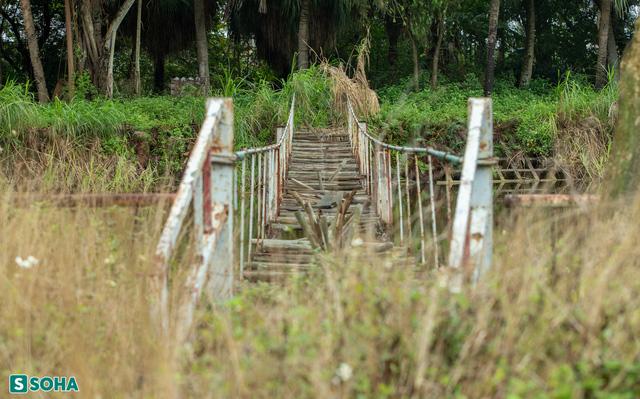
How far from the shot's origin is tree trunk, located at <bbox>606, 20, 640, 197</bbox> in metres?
4.20

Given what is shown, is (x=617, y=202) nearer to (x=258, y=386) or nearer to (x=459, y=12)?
(x=258, y=386)

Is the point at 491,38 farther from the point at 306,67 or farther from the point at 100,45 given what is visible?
the point at 100,45

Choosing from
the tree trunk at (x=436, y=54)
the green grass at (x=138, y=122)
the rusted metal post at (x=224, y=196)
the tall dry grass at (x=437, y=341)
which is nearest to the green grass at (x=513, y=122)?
the green grass at (x=138, y=122)

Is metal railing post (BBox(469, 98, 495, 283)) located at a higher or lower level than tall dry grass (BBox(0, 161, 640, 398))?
higher

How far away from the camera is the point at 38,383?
2.84m

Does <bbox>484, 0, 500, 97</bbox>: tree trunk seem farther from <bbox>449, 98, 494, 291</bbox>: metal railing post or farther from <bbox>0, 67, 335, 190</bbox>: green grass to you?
<bbox>449, 98, 494, 291</bbox>: metal railing post

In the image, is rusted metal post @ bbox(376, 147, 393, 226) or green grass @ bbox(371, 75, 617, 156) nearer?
rusted metal post @ bbox(376, 147, 393, 226)

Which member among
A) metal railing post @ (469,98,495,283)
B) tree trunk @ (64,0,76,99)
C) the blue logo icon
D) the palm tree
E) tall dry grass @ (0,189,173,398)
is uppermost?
the palm tree

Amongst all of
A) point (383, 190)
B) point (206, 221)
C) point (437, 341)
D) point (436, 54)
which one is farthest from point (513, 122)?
point (437, 341)

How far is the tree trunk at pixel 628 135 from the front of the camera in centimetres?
420

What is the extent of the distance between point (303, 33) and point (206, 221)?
1640cm

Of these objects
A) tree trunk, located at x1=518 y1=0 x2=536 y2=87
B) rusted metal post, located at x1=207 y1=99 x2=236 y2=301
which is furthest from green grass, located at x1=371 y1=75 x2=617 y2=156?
rusted metal post, located at x1=207 y1=99 x2=236 y2=301

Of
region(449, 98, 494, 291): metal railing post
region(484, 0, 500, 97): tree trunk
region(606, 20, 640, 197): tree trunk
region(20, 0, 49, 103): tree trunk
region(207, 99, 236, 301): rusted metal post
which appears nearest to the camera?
region(449, 98, 494, 291): metal railing post

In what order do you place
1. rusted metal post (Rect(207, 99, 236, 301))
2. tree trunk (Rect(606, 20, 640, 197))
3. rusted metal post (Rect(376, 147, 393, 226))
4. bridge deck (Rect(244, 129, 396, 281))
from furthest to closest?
1. rusted metal post (Rect(376, 147, 393, 226))
2. bridge deck (Rect(244, 129, 396, 281))
3. tree trunk (Rect(606, 20, 640, 197))
4. rusted metal post (Rect(207, 99, 236, 301))
